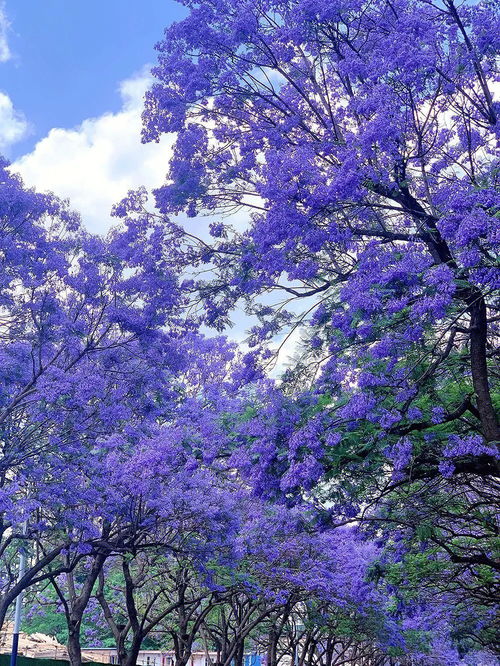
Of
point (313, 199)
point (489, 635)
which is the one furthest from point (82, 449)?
point (489, 635)

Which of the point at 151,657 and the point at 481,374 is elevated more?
the point at 481,374

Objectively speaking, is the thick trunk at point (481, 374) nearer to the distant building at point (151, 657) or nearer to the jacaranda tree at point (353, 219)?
the jacaranda tree at point (353, 219)

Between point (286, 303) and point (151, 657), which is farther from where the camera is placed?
point (151, 657)

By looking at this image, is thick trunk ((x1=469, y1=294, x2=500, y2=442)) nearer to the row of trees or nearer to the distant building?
the row of trees

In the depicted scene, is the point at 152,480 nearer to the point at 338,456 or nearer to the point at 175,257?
Result: the point at 175,257

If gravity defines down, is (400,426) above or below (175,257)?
below

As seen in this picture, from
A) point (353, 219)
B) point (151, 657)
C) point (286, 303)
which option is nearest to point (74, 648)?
point (286, 303)

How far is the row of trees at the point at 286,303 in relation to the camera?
747 centimetres

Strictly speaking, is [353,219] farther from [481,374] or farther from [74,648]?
[74,648]

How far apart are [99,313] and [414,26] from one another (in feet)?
23.9

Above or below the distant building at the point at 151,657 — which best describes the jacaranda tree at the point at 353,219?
above

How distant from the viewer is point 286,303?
9.62 meters

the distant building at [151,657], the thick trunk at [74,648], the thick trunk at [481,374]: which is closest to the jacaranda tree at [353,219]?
the thick trunk at [481,374]

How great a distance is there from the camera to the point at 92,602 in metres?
23.2
